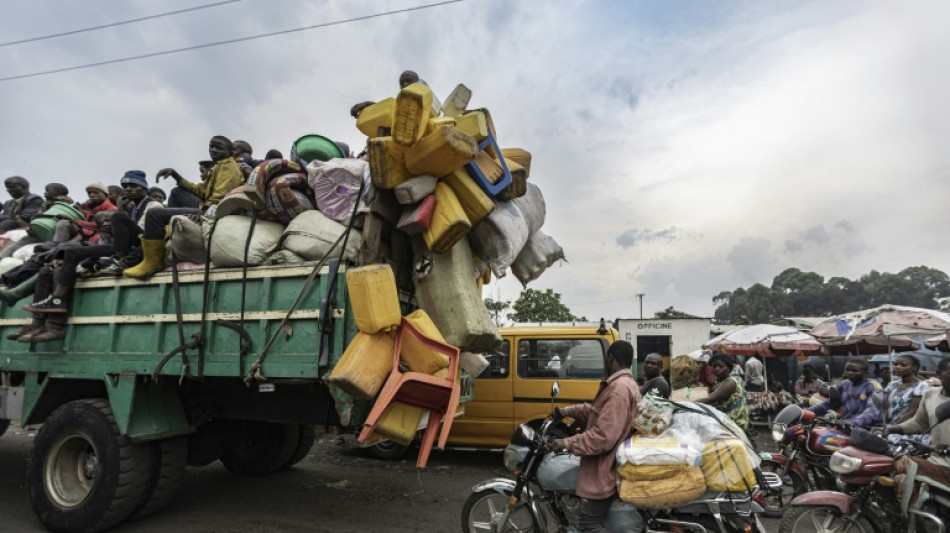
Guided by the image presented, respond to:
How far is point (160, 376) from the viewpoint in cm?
416

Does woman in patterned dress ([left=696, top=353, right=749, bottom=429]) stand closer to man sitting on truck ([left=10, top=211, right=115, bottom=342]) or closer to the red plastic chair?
the red plastic chair

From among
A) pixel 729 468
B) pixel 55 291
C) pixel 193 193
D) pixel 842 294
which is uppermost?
pixel 842 294

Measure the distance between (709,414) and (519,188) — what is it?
6.64 feet

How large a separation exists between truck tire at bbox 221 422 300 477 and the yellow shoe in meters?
2.36

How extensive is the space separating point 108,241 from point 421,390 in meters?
4.07

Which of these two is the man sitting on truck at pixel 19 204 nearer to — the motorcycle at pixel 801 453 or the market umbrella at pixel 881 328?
the motorcycle at pixel 801 453

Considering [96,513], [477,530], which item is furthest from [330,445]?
[477,530]

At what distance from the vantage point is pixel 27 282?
4.82 meters

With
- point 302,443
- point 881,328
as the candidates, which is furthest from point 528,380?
point 881,328

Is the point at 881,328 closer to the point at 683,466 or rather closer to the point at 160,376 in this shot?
the point at 683,466

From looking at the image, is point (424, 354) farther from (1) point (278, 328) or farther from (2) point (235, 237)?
(2) point (235, 237)

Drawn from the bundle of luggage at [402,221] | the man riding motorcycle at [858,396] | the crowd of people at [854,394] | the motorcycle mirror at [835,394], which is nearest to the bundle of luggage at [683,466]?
the bundle of luggage at [402,221]

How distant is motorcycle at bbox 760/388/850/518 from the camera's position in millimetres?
4688

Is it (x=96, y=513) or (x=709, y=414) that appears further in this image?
(x=96, y=513)
